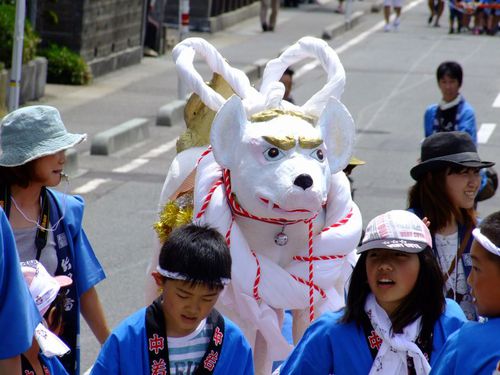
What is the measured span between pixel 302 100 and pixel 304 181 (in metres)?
14.9

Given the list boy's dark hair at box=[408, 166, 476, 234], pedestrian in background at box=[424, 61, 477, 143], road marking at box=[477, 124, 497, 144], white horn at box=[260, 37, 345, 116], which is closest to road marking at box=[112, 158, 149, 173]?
road marking at box=[477, 124, 497, 144]

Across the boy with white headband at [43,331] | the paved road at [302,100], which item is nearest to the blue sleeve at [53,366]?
the boy with white headband at [43,331]

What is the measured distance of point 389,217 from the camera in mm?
4730

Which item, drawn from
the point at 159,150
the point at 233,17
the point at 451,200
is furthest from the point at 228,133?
the point at 233,17

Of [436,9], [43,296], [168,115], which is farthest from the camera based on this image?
[436,9]

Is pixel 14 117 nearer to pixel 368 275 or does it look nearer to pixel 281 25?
pixel 368 275

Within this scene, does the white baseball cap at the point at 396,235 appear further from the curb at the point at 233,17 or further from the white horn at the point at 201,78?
the curb at the point at 233,17

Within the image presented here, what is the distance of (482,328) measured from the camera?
3.96m

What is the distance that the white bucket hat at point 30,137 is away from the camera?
5555mm

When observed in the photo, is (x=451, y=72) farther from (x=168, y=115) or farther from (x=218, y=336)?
(x=168, y=115)

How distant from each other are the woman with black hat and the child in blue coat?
1450 mm

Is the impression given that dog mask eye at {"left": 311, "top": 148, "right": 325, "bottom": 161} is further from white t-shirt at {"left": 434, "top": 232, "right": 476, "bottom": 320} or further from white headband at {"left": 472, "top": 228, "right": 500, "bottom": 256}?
white headband at {"left": 472, "top": 228, "right": 500, "bottom": 256}

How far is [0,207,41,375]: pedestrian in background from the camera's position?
404cm

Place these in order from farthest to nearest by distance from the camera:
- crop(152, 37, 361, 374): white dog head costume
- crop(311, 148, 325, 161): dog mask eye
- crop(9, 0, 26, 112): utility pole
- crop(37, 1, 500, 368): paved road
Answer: crop(9, 0, 26, 112): utility pole < crop(37, 1, 500, 368): paved road < crop(311, 148, 325, 161): dog mask eye < crop(152, 37, 361, 374): white dog head costume
